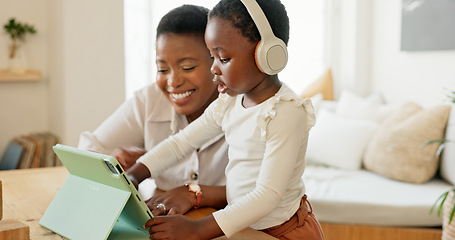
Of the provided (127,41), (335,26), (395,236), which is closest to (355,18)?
(335,26)

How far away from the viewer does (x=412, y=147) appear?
8.79 ft

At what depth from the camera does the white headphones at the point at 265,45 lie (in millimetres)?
940

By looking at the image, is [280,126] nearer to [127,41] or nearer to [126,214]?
[126,214]

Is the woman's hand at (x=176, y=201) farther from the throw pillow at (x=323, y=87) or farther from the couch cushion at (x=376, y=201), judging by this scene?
the throw pillow at (x=323, y=87)

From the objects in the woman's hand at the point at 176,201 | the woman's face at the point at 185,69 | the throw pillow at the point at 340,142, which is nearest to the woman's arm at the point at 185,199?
the woman's hand at the point at 176,201

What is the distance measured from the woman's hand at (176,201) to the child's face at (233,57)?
308 mm

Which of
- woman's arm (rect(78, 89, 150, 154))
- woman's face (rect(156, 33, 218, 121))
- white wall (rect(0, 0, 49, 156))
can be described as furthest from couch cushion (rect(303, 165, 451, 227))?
white wall (rect(0, 0, 49, 156))

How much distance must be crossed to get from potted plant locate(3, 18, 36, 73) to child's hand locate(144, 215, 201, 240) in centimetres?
259

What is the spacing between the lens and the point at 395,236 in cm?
243

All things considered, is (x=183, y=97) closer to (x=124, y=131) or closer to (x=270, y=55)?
(x=124, y=131)

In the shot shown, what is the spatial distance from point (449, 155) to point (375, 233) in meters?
Result: 0.58

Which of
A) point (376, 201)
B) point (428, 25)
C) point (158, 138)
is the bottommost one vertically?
point (376, 201)

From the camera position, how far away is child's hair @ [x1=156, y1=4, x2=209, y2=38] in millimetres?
1351

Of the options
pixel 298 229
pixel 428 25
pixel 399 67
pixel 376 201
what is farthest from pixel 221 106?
pixel 399 67
